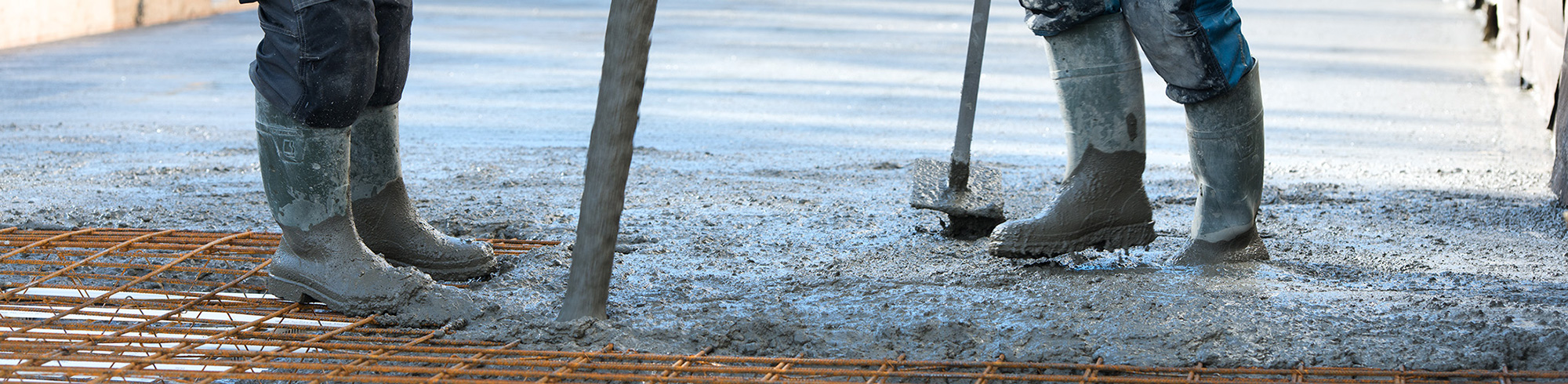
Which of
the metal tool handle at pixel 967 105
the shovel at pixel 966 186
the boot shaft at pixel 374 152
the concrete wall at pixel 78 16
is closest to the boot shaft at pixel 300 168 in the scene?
the boot shaft at pixel 374 152

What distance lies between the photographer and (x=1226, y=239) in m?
2.48

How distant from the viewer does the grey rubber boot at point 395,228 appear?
8.23ft

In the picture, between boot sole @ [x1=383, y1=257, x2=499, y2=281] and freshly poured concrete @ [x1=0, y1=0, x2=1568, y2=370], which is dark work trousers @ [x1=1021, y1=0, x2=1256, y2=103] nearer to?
freshly poured concrete @ [x1=0, y1=0, x2=1568, y2=370]

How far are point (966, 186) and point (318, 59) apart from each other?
153 cm

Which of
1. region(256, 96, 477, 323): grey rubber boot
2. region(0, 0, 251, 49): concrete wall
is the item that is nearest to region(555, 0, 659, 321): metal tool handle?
region(256, 96, 477, 323): grey rubber boot

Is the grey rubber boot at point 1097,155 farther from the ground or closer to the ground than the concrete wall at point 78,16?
farther from the ground

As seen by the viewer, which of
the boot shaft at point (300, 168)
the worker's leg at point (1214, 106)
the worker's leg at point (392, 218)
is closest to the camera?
the boot shaft at point (300, 168)

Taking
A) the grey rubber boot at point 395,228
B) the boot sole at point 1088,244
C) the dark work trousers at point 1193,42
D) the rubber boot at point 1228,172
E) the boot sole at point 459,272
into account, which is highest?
the dark work trousers at point 1193,42

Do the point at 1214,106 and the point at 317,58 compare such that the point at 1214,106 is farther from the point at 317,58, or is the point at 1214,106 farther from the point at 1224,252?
the point at 317,58

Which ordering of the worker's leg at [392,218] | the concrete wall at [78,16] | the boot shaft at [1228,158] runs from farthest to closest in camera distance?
the concrete wall at [78,16] → the worker's leg at [392,218] → the boot shaft at [1228,158]

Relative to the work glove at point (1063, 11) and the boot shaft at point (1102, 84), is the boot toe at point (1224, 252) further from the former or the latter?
the work glove at point (1063, 11)

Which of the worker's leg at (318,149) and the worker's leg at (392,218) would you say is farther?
the worker's leg at (392,218)

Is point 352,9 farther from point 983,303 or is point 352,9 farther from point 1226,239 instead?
point 1226,239

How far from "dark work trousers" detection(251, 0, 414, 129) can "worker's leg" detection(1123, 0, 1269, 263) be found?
1395 millimetres
